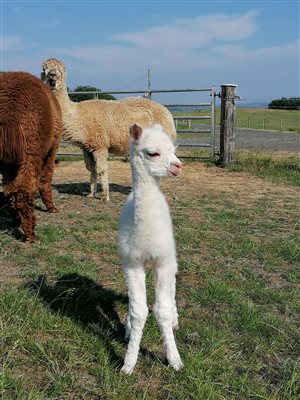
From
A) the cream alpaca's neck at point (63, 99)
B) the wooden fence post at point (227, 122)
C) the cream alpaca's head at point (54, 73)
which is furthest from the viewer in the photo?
the wooden fence post at point (227, 122)

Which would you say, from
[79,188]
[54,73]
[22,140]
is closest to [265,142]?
[79,188]

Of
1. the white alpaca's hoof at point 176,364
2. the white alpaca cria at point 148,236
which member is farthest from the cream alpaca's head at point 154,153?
the white alpaca's hoof at point 176,364

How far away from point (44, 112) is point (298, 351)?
12.0 feet

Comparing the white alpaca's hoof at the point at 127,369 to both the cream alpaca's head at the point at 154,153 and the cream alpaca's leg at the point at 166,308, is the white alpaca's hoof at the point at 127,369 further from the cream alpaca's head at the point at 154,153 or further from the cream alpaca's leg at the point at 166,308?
the cream alpaca's head at the point at 154,153

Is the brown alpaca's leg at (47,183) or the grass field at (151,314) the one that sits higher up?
the brown alpaca's leg at (47,183)

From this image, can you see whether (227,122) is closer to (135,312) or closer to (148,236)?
(148,236)

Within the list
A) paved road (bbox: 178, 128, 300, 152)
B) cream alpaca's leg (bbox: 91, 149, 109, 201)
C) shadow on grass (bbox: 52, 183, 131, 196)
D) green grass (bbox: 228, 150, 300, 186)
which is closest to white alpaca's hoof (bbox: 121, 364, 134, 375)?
cream alpaca's leg (bbox: 91, 149, 109, 201)

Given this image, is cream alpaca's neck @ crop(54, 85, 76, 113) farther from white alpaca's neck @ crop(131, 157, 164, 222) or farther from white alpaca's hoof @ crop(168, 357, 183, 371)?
white alpaca's hoof @ crop(168, 357, 183, 371)

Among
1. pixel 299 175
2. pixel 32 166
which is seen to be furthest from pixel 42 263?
pixel 299 175

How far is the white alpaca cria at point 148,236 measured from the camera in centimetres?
247

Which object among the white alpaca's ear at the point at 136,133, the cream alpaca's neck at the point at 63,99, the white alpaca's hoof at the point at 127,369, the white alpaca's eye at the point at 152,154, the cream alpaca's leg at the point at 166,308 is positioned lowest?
the white alpaca's hoof at the point at 127,369

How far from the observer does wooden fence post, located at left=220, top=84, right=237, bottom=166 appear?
34.0 feet

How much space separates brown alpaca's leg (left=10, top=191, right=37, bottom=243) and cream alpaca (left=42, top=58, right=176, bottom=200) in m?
2.34

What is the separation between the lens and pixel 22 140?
15.7 ft
